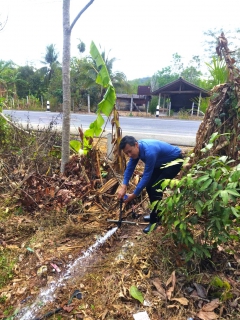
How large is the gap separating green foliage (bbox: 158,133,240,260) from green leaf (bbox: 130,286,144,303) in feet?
1.80

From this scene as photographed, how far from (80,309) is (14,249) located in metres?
1.23

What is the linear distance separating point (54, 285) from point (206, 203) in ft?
5.54

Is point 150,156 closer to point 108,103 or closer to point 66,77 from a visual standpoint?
point 108,103

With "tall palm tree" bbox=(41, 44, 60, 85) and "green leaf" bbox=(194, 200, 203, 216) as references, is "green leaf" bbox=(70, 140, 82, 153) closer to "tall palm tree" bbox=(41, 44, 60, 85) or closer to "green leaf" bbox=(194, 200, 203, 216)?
"green leaf" bbox=(194, 200, 203, 216)

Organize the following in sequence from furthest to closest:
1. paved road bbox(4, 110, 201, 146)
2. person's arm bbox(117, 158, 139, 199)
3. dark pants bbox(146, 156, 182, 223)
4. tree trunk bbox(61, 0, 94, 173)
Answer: paved road bbox(4, 110, 201, 146) → tree trunk bbox(61, 0, 94, 173) → dark pants bbox(146, 156, 182, 223) → person's arm bbox(117, 158, 139, 199)

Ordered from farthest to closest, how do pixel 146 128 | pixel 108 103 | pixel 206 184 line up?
pixel 146 128 → pixel 108 103 → pixel 206 184

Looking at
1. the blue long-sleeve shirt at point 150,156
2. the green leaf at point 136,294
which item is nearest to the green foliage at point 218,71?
the blue long-sleeve shirt at point 150,156

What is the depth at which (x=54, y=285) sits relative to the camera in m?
2.47

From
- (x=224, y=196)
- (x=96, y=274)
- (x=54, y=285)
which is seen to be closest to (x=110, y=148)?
(x=96, y=274)

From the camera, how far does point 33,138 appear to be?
566 cm

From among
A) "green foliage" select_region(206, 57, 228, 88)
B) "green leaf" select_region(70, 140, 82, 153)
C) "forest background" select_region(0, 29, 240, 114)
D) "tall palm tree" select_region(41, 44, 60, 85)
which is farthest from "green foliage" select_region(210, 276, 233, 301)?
"tall palm tree" select_region(41, 44, 60, 85)

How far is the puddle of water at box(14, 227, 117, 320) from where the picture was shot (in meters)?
2.18

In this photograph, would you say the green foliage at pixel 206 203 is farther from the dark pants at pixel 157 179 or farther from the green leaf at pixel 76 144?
the green leaf at pixel 76 144

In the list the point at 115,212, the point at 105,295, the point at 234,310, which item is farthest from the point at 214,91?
the point at 105,295
